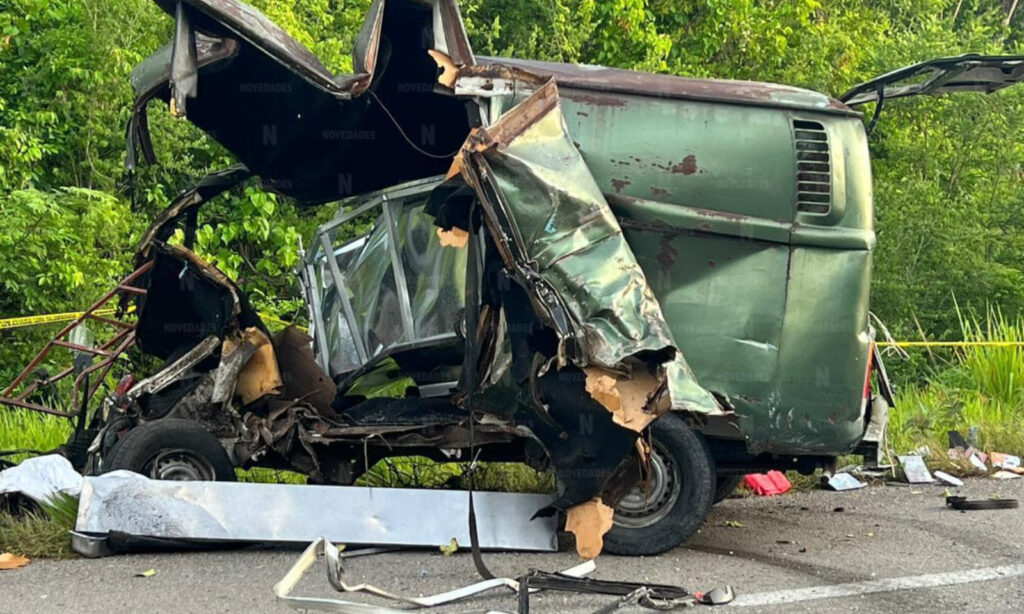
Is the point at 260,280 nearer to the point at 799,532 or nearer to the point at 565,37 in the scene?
the point at 565,37

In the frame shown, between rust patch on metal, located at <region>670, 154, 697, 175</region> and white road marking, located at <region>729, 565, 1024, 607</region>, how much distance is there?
2.01 metres

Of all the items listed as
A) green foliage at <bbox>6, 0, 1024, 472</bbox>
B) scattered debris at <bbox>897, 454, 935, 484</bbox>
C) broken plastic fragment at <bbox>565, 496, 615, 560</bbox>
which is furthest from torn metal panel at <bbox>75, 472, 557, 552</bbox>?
green foliage at <bbox>6, 0, 1024, 472</bbox>

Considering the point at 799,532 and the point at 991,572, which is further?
the point at 799,532

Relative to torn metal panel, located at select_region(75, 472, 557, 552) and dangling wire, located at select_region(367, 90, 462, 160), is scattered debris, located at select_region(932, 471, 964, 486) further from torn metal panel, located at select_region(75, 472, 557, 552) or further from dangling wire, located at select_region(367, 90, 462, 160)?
dangling wire, located at select_region(367, 90, 462, 160)

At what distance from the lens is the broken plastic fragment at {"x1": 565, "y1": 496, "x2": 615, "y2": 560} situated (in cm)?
523

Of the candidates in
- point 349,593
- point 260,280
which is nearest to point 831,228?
point 349,593

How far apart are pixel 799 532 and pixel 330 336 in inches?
117

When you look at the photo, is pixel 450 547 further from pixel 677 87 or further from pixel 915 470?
pixel 915 470

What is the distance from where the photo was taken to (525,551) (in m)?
5.71

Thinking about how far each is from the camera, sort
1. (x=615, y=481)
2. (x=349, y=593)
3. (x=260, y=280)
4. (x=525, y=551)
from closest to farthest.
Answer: (x=349, y=593) < (x=615, y=481) < (x=525, y=551) < (x=260, y=280)

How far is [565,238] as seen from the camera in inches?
198

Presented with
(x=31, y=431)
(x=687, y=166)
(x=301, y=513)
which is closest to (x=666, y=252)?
(x=687, y=166)

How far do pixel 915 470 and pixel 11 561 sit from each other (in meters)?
5.99

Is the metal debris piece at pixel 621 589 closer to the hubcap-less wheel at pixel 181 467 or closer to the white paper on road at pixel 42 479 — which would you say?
the hubcap-less wheel at pixel 181 467
